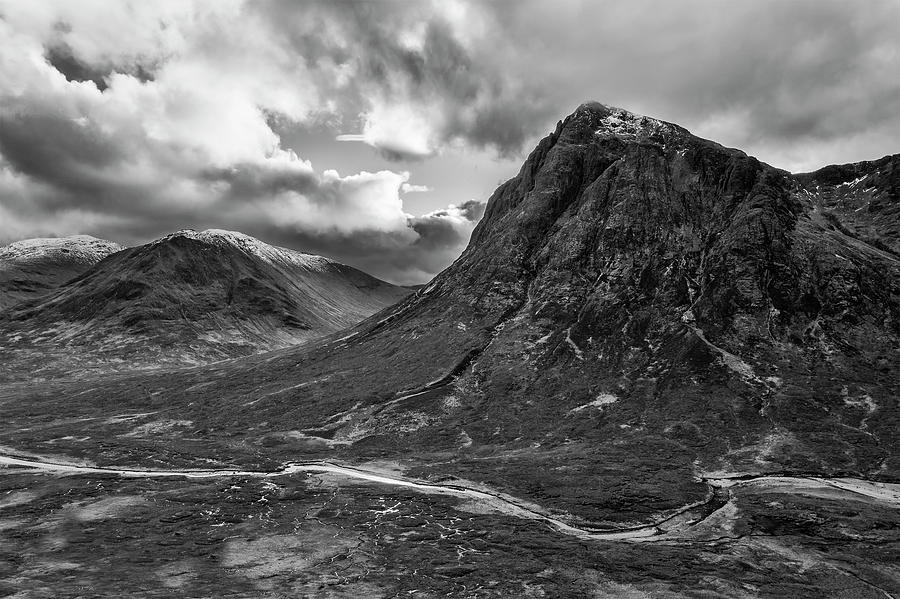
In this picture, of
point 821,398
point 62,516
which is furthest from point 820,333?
point 62,516

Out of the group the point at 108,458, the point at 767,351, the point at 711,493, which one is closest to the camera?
the point at 711,493

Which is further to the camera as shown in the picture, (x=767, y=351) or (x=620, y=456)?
(x=767, y=351)

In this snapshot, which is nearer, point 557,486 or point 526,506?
point 526,506

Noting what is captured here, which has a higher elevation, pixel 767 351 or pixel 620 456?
pixel 767 351

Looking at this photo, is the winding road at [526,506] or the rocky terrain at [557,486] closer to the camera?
the rocky terrain at [557,486]

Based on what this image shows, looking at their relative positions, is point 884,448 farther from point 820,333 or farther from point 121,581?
point 121,581

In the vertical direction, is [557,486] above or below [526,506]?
above

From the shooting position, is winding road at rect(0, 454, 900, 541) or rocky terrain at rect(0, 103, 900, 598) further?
winding road at rect(0, 454, 900, 541)

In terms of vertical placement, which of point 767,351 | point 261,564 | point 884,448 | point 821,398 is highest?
point 767,351
